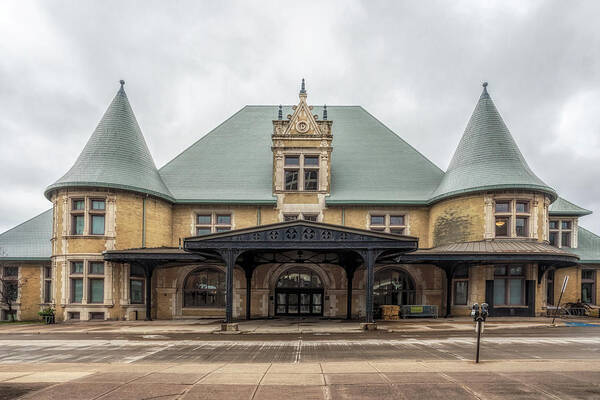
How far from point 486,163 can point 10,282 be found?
108 ft

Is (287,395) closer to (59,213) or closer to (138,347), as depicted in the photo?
(138,347)

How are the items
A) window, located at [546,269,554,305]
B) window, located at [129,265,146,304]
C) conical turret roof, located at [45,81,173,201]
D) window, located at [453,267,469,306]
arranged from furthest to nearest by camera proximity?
window, located at [546,269,554,305] → window, located at [453,267,469,306] → window, located at [129,265,146,304] → conical turret roof, located at [45,81,173,201]

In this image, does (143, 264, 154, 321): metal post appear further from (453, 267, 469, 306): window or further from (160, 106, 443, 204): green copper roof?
(453, 267, 469, 306): window

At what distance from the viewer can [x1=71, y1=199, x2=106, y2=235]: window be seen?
24141 millimetres

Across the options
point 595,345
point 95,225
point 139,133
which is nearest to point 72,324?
point 95,225

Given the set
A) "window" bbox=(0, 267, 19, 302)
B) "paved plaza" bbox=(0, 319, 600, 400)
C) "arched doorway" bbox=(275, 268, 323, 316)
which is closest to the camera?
"paved plaza" bbox=(0, 319, 600, 400)

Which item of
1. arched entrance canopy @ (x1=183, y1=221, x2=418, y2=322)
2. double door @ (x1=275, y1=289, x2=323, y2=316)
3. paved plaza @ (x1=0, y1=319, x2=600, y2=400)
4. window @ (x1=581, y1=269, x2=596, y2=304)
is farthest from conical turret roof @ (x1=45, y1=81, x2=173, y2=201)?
window @ (x1=581, y1=269, x2=596, y2=304)

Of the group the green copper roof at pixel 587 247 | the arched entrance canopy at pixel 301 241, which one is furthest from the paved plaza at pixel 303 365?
the green copper roof at pixel 587 247

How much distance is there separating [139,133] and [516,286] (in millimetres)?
26473

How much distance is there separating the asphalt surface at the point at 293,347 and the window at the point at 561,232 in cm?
Answer: 1266

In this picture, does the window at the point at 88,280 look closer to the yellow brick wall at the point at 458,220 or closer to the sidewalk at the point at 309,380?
the sidewalk at the point at 309,380

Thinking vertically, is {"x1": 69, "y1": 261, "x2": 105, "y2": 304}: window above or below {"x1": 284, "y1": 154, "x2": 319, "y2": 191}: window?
below

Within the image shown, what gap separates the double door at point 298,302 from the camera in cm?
2702

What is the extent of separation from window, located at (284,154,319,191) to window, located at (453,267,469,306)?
1053cm
